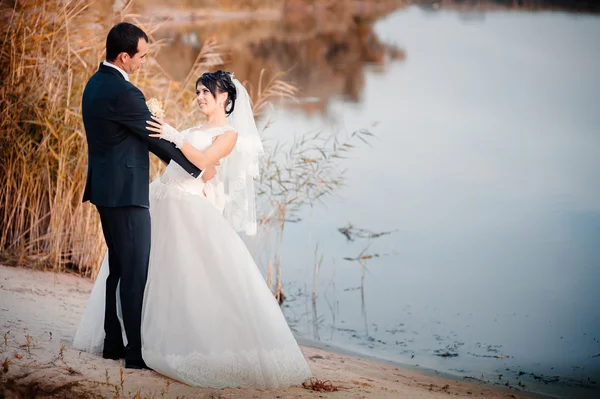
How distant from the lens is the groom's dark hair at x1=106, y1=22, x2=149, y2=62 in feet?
13.8

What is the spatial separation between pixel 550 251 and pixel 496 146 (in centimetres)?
576

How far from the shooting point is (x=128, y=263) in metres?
4.37

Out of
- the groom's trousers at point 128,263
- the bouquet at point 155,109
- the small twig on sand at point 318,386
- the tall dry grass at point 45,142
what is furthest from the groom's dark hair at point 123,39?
the tall dry grass at point 45,142

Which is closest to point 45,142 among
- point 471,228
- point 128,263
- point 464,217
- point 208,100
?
point 208,100

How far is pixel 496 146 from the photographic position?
16.0 m

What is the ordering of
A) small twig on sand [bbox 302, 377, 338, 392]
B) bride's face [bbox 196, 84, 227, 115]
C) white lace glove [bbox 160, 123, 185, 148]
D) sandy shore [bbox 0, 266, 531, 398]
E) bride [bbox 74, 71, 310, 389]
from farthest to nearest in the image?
bride's face [bbox 196, 84, 227, 115] < small twig on sand [bbox 302, 377, 338, 392] < bride [bbox 74, 71, 310, 389] < white lace glove [bbox 160, 123, 185, 148] < sandy shore [bbox 0, 266, 531, 398]

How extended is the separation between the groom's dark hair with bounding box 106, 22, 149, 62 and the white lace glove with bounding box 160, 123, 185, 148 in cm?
39

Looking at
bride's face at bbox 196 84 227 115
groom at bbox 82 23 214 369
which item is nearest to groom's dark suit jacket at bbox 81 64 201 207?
groom at bbox 82 23 214 369

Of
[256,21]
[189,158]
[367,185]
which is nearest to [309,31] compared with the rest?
[256,21]

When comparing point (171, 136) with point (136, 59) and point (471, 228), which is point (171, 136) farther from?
point (471, 228)

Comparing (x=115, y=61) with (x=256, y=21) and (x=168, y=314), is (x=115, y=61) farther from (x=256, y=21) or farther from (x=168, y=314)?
(x=256, y=21)

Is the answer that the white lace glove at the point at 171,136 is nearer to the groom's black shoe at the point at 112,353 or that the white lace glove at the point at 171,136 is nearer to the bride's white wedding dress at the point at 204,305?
the bride's white wedding dress at the point at 204,305

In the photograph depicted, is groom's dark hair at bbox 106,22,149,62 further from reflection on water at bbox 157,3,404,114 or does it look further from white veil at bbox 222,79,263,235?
reflection on water at bbox 157,3,404,114

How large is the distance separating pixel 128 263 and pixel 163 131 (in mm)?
666
